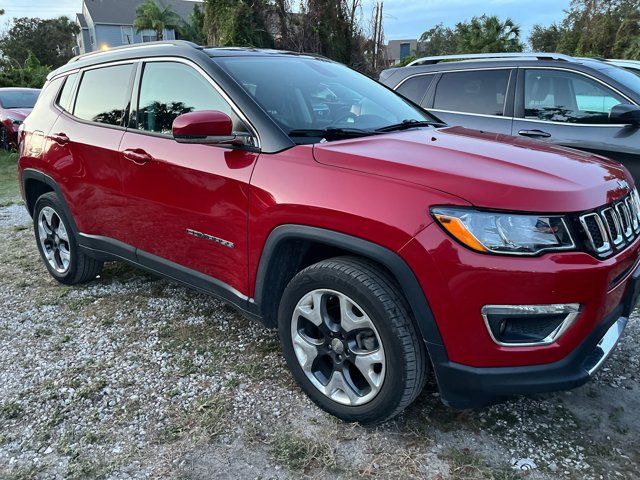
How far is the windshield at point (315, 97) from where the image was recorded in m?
2.78

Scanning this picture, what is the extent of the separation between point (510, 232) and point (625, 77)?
12.3ft

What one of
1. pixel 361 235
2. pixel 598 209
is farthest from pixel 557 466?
pixel 361 235

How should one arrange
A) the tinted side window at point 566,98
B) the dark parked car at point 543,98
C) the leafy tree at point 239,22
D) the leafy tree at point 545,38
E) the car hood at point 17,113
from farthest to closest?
the leafy tree at point 545,38 < the leafy tree at point 239,22 < the car hood at point 17,113 < the tinted side window at point 566,98 < the dark parked car at point 543,98

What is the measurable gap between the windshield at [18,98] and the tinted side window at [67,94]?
368 inches

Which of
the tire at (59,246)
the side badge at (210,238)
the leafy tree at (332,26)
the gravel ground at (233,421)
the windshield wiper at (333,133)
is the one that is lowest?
the gravel ground at (233,421)

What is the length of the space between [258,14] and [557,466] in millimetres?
15611

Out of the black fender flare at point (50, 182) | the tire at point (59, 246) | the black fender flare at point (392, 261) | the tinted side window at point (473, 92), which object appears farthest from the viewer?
the tinted side window at point (473, 92)

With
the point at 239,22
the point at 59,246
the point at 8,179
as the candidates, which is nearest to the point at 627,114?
the point at 59,246

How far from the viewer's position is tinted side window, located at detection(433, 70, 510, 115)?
5113 mm

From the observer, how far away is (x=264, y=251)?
8.31 feet

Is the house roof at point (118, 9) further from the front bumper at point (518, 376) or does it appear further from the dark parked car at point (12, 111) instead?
the front bumper at point (518, 376)

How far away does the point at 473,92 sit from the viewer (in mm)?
5281

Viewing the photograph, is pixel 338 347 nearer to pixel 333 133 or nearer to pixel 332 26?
pixel 333 133

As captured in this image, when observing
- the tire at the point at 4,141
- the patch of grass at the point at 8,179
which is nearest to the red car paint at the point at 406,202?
the patch of grass at the point at 8,179
